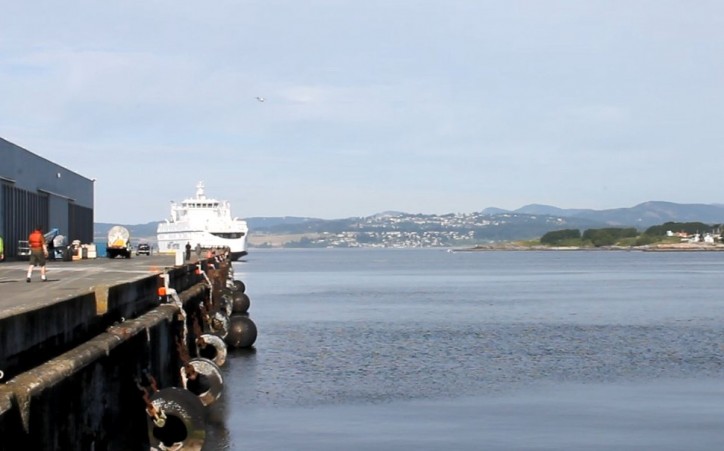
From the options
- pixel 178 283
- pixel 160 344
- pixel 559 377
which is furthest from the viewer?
pixel 178 283

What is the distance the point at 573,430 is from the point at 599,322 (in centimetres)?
2909

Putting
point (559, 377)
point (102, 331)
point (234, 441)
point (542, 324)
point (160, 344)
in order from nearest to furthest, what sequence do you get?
point (102, 331) < point (234, 441) < point (160, 344) < point (559, 377) < point (542, 324)

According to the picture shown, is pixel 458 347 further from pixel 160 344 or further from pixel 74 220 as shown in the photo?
pixel 74 220

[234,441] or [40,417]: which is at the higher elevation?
[40,417]

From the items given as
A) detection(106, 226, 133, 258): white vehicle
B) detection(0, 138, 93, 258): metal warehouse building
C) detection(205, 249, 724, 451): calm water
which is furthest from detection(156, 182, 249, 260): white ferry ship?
detection(205, 249, 724, 451): calm water

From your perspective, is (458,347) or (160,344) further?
(458,347)

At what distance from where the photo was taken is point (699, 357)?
3594 cm

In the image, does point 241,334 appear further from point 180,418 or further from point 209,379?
point 180,418

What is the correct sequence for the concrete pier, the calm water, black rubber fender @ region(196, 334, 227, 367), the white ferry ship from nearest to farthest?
the concrete pier → the calm water → black rubber fender @ region(196, 334, 227, 367) → the white ferry ship

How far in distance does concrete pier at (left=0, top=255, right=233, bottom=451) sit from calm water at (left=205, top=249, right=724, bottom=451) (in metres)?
2.10

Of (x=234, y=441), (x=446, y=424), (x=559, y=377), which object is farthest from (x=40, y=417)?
(x=559, y=377)

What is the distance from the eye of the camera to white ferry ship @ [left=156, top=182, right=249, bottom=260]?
156625mm

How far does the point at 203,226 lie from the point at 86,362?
470 feet

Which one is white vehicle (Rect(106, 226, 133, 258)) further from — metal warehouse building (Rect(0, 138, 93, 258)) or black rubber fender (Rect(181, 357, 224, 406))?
black rubber fender (Rect(181, 357, 224, 406))
